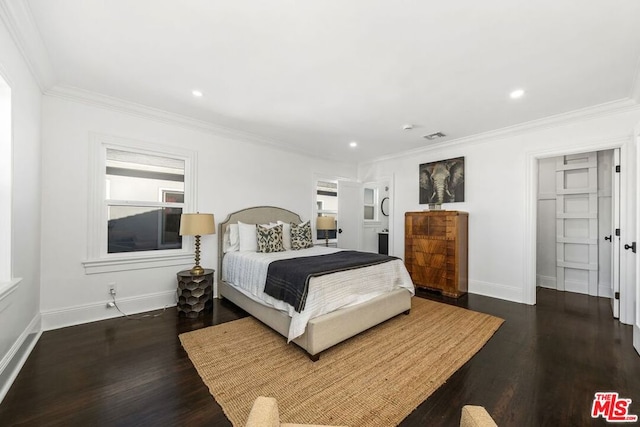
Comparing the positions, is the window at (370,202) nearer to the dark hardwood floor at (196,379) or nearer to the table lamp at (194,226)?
the dark hardwood floor at (196,379)

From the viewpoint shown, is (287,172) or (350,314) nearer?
(350,314)

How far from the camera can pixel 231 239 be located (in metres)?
3.77

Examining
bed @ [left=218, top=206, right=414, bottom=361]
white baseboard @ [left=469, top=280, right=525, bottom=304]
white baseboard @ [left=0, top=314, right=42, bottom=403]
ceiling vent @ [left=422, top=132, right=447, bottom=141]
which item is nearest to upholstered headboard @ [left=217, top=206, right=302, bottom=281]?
bed @ [left=218, top=206, right=414, bottom=361]

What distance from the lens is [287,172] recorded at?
481 centimetres

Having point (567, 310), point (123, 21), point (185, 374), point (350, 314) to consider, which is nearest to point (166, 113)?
point (123, 21)

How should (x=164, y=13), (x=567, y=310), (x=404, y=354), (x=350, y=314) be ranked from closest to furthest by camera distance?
(x=164, y=13), (x=404, y=354), (x=350, y=314), (x=567, y=310)

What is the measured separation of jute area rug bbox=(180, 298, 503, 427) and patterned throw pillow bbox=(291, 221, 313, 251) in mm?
1340

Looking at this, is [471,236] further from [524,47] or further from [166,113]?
[166,113]

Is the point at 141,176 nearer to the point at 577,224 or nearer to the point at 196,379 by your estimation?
the point at 196,379

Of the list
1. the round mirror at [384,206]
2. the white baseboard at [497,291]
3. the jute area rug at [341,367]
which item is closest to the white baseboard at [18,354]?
the jute area rug at [341,367]

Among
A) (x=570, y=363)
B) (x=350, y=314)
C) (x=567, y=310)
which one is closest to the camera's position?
(x=570, y=363)

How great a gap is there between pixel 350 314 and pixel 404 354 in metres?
0.56

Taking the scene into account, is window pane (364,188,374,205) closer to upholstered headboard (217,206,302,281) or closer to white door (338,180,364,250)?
white door (338,180,364,250)

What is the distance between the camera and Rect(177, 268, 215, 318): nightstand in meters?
3.12
